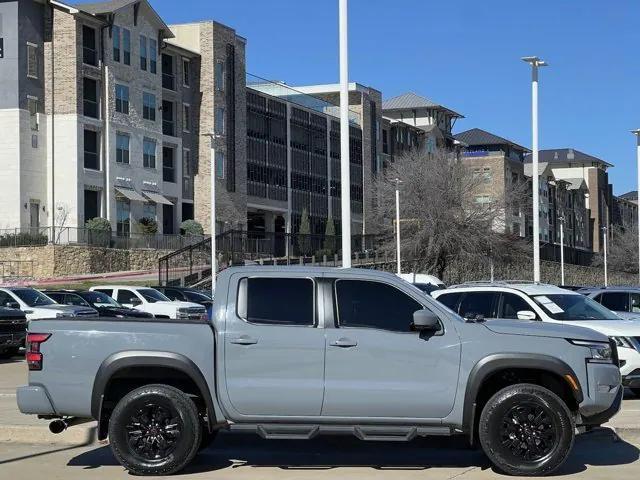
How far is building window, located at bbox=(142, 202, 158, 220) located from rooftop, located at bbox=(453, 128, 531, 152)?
74750 millimetres

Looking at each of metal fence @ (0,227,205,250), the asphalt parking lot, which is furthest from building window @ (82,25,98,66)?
the asphalt parking lot

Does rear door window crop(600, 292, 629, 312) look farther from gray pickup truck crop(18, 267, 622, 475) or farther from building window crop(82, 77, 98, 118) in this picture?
building window crop(82, 77, 98, 118)

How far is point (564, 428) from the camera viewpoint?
30.4 feet

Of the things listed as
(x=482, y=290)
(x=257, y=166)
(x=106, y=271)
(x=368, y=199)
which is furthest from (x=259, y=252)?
(x=482, y=290)

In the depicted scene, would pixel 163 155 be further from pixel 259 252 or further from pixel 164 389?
pixel 164 389

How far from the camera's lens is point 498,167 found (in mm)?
113438

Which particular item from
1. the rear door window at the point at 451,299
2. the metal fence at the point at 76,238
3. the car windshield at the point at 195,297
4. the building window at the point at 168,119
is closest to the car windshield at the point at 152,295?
the car windshield at the point at 195,297

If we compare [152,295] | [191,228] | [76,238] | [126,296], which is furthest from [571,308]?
[191,228]

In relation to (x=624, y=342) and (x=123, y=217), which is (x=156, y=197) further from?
(x=624, y=342)

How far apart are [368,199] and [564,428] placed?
81.4m

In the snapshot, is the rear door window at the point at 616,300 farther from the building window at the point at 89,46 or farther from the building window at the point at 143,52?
the building window at the point at 143,52

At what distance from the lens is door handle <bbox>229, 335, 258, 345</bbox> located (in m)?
9.31

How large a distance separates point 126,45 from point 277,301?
54.8m

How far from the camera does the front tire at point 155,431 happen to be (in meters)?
9.40
